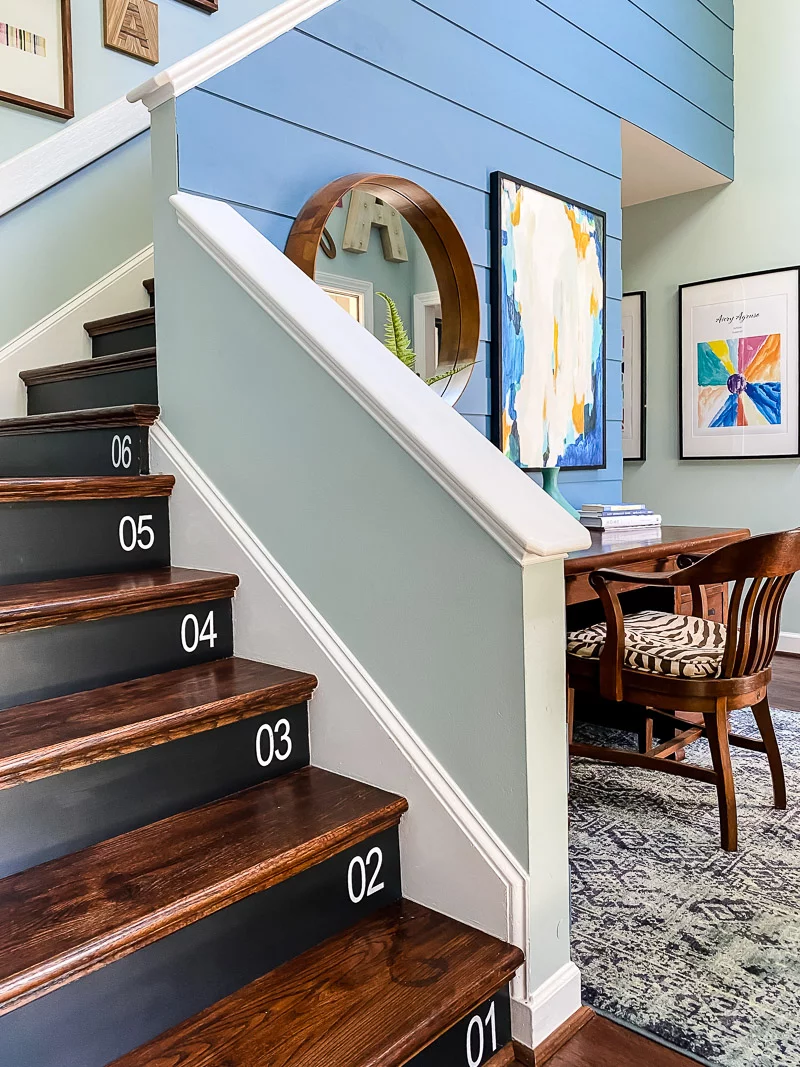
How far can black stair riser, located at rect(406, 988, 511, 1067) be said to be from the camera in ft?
3.88

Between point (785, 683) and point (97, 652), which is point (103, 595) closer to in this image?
point (97, 652)

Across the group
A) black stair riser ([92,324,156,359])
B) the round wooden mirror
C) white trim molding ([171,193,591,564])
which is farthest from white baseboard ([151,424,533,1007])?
the round wooden mirror

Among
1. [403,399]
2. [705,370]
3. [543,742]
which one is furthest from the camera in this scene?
[705,370]

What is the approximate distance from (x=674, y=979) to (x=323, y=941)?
680 millimetres

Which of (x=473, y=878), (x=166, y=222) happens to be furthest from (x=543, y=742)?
(x=166, y=222)

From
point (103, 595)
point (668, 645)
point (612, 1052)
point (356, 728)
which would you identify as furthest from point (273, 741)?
point (668, 645)

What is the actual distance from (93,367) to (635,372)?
3.24 metres

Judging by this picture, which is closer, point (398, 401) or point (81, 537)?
point (398, 401)

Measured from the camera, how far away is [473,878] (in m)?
1.34

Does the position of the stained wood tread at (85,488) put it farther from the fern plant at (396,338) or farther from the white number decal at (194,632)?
the fern plant at (396,338)

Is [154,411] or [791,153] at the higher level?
[791,153]

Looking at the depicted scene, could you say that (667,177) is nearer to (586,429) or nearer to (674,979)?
(586,429)

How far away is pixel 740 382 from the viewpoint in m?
4.25

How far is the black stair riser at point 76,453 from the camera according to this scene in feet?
6.29
